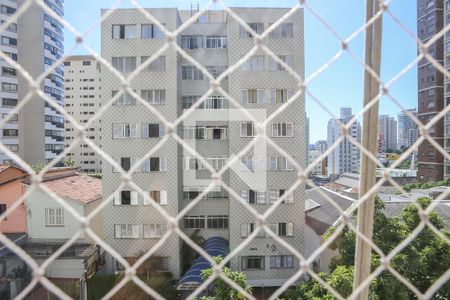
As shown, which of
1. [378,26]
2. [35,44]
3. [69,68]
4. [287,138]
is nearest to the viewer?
[378,26]

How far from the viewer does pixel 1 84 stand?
12305 millimetres

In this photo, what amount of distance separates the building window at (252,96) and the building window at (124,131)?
186 centimetres

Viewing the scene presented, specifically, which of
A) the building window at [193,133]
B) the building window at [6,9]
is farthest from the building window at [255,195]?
the building window at [6,9]

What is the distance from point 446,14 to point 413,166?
776 centimetres

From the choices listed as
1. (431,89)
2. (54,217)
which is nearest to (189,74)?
(54,217)

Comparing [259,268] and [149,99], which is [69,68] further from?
[259,268]

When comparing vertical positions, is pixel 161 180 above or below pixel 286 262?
above

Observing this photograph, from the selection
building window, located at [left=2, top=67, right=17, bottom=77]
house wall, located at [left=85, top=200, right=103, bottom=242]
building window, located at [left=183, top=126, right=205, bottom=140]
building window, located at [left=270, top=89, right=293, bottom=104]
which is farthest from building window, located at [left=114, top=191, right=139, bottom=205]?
building window, located at [left=2, top=67, right=17, bottom=77]

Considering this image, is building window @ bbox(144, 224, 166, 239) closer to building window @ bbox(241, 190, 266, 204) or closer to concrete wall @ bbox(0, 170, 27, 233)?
building window @ bbox(241, 190, 266, 204)

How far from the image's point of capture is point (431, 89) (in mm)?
13453

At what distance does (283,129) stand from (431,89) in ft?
36.0

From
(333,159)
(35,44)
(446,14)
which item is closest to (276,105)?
(446,14)

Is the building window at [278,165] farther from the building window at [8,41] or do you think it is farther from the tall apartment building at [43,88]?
the building window at [8,41]

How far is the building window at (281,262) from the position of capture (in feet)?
18.2
